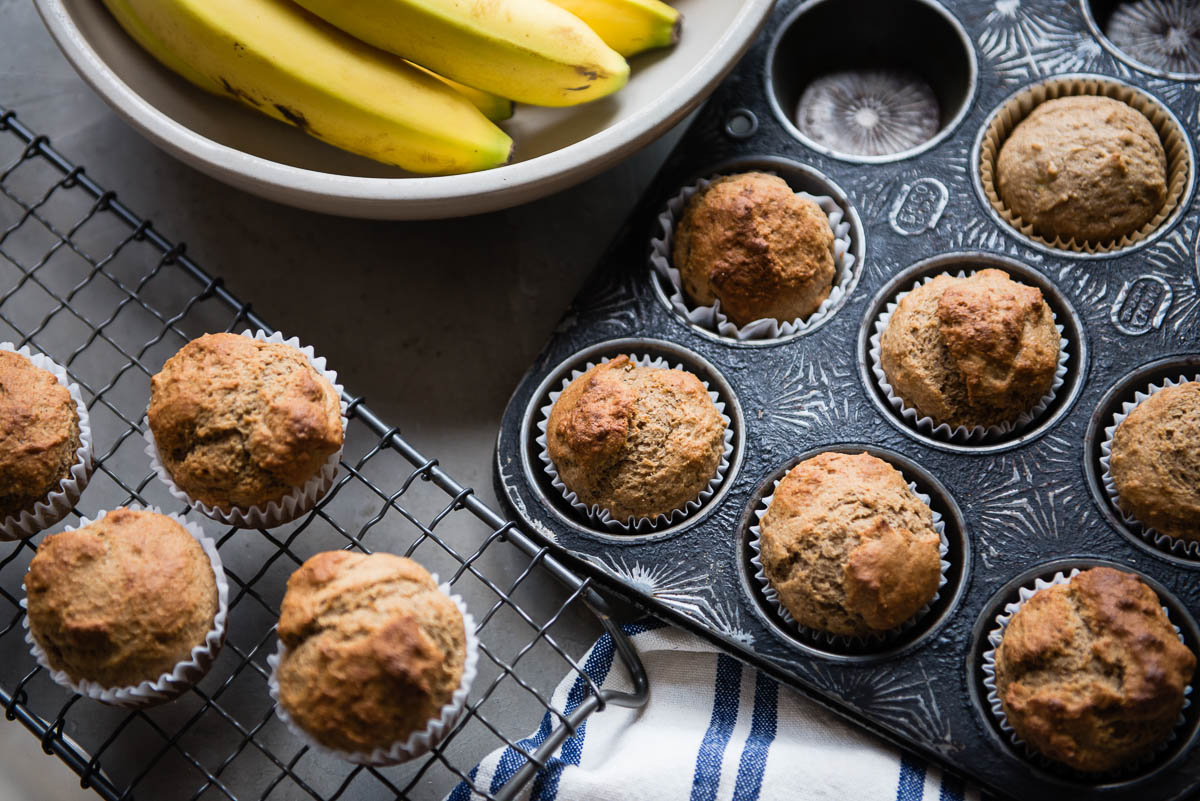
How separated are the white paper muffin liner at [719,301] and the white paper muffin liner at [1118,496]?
2.63 feet

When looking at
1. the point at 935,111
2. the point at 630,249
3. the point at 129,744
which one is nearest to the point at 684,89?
the point at 630,249

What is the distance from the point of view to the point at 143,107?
8.77ft

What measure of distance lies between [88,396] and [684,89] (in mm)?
2043

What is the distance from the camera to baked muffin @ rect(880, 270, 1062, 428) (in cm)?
262

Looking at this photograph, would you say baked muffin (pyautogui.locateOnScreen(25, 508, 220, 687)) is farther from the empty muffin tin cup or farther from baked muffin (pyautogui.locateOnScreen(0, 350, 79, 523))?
the empty muffin tin cup

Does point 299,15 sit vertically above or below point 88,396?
above

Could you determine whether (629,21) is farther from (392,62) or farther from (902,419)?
(902,419)

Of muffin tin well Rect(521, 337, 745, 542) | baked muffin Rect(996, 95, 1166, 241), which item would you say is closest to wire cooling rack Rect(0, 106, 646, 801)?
muffin tin well Rect(521, 337, 745, 542)

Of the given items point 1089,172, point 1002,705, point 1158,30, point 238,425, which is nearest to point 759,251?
point 1089,172

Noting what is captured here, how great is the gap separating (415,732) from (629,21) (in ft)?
6.51

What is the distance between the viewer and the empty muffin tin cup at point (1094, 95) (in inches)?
111

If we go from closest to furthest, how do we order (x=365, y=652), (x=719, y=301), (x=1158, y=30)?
(x=365, y=652) < (x=719, y=301) < (x=1158, y=30)

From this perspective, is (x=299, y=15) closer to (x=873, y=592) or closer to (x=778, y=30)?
(x=778, y=30)

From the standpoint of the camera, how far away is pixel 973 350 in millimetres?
2629
